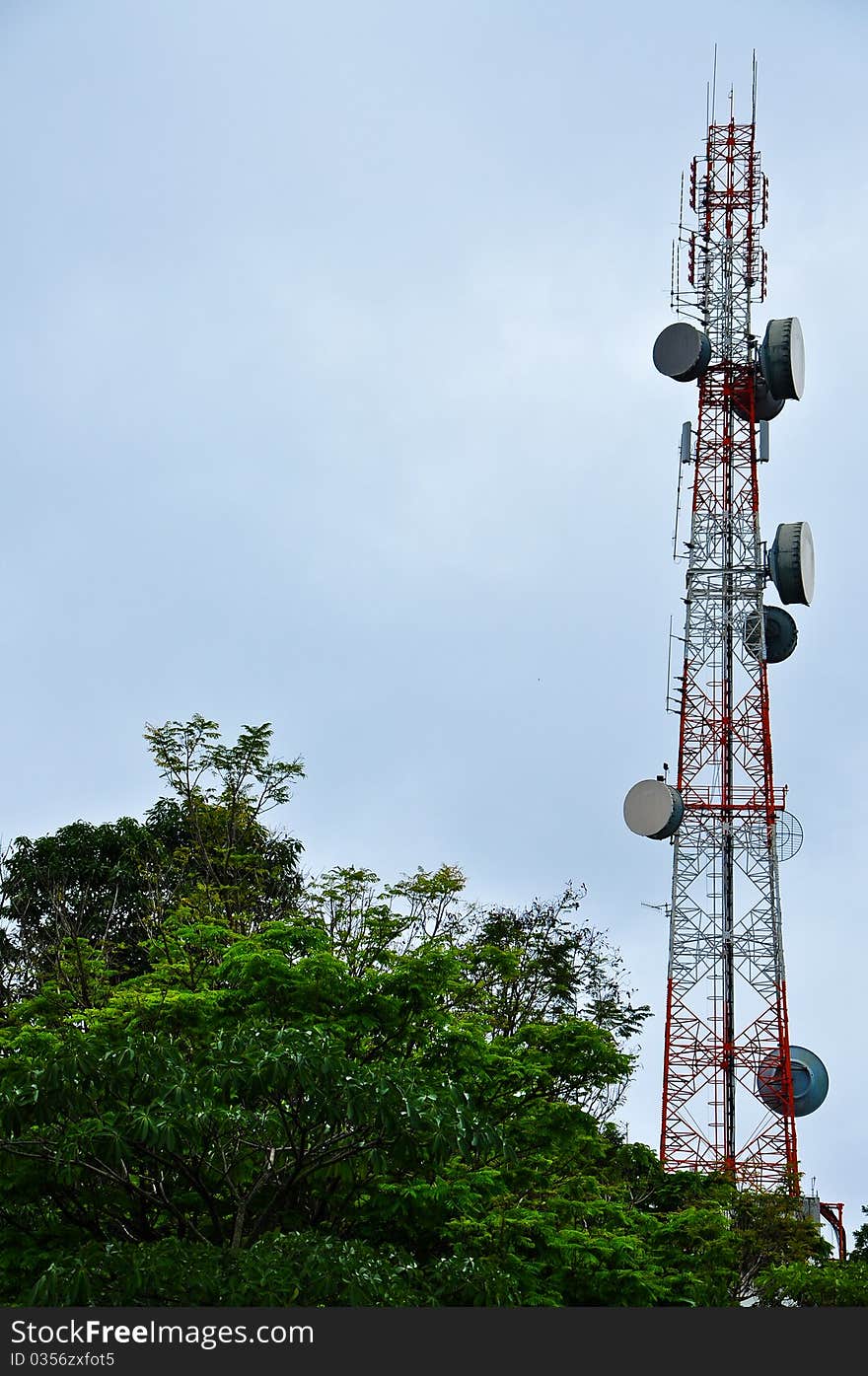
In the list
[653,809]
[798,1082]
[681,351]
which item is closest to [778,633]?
[653,809]

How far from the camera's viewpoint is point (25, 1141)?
1095cm

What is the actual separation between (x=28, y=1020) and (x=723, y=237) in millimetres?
22287

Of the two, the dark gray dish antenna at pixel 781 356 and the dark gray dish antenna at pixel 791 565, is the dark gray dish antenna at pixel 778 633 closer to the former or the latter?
the dark gray dish antenna at pixel 791 565

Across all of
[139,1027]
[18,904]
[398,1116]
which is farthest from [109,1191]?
[18,904]

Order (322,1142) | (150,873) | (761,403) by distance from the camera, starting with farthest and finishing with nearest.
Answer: (761,403) → (150,873) → (322,1142)

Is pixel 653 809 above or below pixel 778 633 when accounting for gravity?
below

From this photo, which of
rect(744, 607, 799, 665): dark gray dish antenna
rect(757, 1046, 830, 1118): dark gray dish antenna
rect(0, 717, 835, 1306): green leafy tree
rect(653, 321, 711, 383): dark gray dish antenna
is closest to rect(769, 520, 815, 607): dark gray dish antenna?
rect(744, 607, 799, 665): dark gray dish antenna

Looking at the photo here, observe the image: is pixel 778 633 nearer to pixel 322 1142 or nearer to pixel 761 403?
pixel 761 403

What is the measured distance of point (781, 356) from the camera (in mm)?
31062

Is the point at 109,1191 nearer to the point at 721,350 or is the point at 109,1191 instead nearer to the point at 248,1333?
the point at 248,1333

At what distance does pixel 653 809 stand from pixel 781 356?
9.39m

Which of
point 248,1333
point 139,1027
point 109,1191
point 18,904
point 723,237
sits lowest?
point 248,1333

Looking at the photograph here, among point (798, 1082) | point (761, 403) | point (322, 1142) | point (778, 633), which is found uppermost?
point (761, 403)

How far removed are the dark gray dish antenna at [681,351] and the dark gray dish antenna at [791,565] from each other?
3.69 metres
